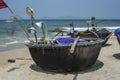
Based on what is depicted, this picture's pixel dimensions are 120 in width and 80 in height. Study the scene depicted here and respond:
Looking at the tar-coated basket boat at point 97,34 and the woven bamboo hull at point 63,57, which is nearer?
the woven bamboo hull at point 63,57

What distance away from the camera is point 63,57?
8367mm

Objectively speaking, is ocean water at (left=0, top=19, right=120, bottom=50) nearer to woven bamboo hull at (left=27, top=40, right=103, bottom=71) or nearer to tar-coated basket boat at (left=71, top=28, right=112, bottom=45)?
woven bamboo hull at (left=27, top=40, right=103, bottom=71)

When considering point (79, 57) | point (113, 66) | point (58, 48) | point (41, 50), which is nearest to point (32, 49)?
point (41, 50)

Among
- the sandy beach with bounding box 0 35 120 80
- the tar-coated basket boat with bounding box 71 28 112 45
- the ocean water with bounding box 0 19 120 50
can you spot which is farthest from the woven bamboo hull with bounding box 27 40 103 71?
the tar-coated basket boat with bounding box 71 28 112 45

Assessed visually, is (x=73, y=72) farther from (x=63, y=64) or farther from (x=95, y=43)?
(x=95, y=43)

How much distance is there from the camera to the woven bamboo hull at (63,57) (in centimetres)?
835

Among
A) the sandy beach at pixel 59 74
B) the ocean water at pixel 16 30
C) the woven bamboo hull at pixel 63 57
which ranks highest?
the woven bamboo hull at pixel 63 57

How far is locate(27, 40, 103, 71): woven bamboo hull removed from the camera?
8352mm

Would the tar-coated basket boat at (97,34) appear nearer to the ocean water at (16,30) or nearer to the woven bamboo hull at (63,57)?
the ocean water at (16,30)

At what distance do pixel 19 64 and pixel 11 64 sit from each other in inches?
13.2

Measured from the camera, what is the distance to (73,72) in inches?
345

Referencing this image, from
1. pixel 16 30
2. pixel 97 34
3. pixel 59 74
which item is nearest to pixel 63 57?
pixel 59 74

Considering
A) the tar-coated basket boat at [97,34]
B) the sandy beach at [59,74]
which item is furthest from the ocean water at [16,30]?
the tar-coated basket boat at [97,34]

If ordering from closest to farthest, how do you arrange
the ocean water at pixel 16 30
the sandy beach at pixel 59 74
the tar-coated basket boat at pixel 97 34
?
1. the sandy beach at pixel 59 74
2. the tar-coated basket boat at pixel 97 34
3. the ocean water at pixel 16 30
